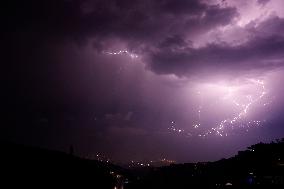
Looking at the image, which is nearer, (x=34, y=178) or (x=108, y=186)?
(x=34, y=178)

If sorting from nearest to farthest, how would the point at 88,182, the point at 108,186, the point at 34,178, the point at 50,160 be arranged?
1. the point at 34,178
2. the point at 50,160
3. the point at 88,182
4. the point at 108,186

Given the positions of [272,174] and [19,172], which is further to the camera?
[272,174]

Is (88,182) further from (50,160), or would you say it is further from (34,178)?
(34,178)

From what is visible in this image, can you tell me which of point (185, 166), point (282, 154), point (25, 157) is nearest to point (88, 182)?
point (25, 157)

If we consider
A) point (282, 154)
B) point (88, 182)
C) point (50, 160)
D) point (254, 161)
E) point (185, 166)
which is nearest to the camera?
point (50, 160)

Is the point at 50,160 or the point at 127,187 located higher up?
the point at 50,160

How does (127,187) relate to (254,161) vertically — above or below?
below

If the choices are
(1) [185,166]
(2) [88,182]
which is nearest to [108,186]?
(2) [88,182]

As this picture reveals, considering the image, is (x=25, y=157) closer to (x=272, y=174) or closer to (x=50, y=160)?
(x=50, y=160)

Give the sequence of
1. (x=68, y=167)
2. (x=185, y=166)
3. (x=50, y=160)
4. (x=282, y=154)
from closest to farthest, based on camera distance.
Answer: (x=50, y=160), (x=68, y=167), (x=282, y=154), (x=185, y=166)
